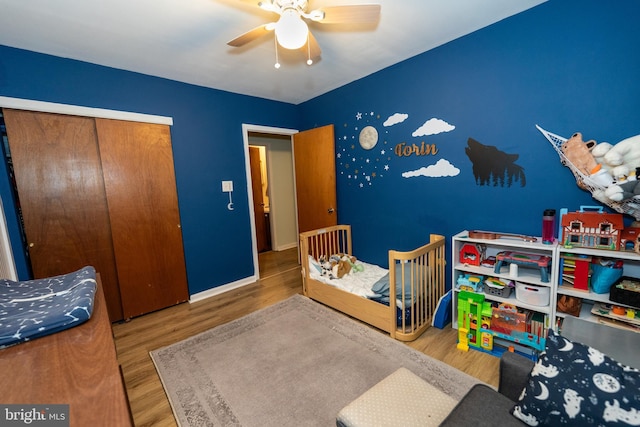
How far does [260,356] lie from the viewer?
206 cm

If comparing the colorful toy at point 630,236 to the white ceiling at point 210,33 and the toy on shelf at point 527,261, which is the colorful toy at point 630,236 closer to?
the toy on shelf at point 527,261

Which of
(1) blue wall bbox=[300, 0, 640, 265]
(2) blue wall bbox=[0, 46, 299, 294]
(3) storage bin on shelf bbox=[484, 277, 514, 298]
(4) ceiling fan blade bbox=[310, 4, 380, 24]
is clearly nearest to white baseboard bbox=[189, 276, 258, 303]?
(2) blue wall bbox=[0, 46, 299, 294]

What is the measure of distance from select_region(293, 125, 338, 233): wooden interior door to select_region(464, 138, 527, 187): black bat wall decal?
160 cm

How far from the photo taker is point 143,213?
8.96 feet

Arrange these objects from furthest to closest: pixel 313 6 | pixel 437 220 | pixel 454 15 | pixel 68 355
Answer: pixel 437 220
pixel 454 15
pixel 313 6
pixel 68 355

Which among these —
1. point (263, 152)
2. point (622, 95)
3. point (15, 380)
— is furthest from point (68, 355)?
point (263, 152)

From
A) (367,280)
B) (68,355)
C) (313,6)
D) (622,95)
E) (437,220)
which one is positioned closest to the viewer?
(68,355)

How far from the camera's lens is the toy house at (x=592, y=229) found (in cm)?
161

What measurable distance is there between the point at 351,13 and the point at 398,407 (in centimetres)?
199

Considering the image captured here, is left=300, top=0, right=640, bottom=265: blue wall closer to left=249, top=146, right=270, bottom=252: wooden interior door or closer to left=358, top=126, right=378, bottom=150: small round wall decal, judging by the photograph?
left=358, top=126, right=378, bottom=150: small round wall decal

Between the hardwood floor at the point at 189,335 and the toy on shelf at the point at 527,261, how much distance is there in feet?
2.24

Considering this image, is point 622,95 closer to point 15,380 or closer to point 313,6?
point 313,6

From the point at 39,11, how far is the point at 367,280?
323 cm

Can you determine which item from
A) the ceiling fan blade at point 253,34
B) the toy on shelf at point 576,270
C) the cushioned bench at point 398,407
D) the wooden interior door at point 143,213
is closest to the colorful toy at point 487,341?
the toy on shelf at point 576,270
